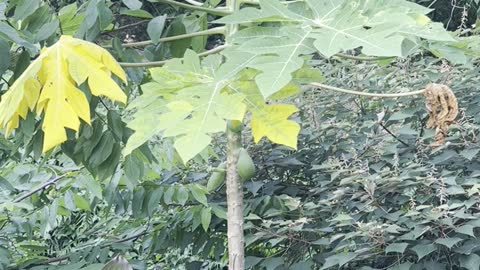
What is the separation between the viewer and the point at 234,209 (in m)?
1.09

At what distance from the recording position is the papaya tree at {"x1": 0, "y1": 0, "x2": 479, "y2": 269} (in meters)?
0.97

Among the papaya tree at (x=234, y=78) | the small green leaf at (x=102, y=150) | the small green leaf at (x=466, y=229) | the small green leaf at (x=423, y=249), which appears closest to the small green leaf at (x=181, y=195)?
the small green leaf at (x=102, y=150)

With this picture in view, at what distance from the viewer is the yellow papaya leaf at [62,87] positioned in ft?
3.44

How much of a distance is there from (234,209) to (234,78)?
0.63ft

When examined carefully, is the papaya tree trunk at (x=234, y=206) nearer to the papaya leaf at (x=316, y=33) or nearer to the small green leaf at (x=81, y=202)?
the papaya leaf at (x=316, y=33)

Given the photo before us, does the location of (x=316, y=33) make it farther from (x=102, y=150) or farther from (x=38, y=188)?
(x=38, y=188)

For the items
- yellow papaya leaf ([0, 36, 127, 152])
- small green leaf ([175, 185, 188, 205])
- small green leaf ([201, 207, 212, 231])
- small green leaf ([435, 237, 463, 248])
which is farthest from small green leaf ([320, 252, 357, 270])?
yellow papaya leaf ([0, 36, 127, 152])

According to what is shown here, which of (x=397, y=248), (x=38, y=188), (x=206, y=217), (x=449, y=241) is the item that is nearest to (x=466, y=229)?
(x=449, y=241)

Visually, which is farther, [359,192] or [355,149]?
[355,149]

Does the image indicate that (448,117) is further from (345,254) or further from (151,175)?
(151,175)

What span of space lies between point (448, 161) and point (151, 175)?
106 centimetres

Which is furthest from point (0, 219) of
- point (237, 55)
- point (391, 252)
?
point (237, 55)

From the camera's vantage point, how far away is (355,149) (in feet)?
8.59

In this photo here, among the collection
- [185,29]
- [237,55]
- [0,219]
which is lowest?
[0,219]
